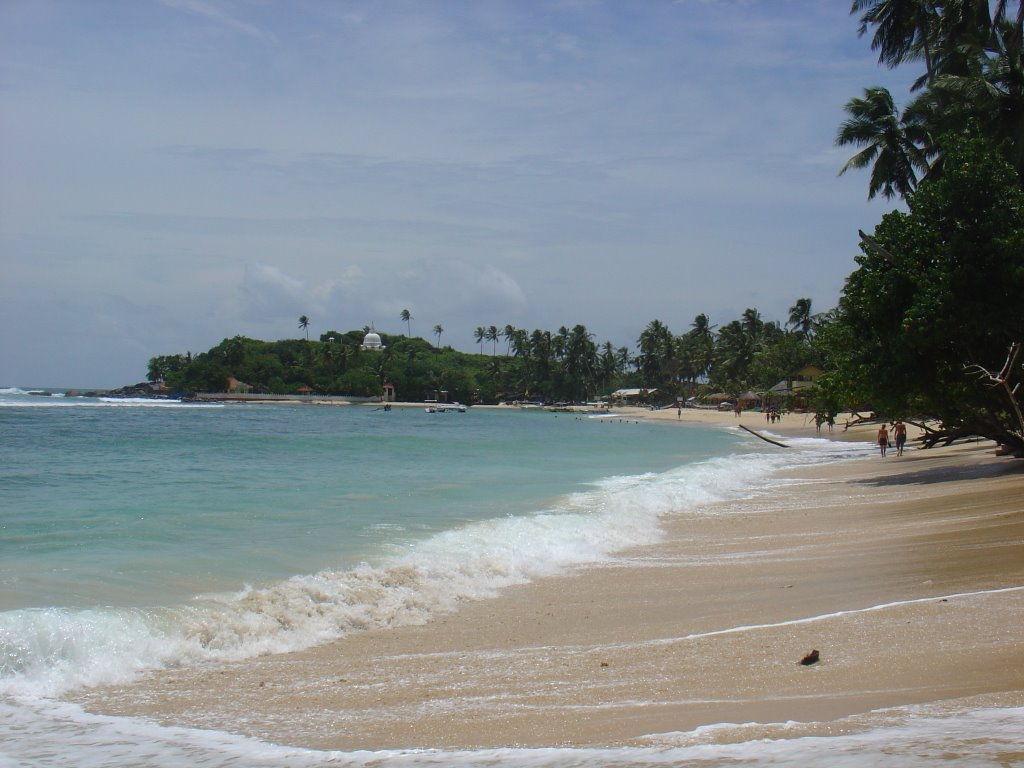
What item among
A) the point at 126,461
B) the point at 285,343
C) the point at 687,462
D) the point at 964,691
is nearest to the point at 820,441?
the point at 687,462

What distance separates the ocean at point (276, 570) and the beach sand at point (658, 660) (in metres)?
0.30

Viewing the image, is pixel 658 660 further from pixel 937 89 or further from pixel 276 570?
pixel 937 89

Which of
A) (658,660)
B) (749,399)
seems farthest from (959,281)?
(749,399)

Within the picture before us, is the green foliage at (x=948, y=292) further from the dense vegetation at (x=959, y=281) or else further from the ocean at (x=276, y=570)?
the ocean at (x=276, y=570)

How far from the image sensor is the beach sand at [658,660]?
17.4ft

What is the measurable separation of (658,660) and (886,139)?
2994 cm

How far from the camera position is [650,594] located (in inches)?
370

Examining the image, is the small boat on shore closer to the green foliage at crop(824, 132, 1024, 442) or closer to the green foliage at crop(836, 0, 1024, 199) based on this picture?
the green foliage at crop(836, 0, 1024, 199)

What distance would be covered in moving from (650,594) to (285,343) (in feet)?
516

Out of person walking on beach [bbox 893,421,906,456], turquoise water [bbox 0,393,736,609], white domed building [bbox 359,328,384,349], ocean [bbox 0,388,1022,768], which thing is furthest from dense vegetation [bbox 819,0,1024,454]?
white domed building [bbox 359,328,384,349]

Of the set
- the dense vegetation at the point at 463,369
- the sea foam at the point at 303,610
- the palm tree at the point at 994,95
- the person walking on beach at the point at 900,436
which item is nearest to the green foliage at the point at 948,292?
the palm tree at the point at 994,95

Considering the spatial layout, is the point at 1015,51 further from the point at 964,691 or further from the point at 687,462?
the point at 964,691

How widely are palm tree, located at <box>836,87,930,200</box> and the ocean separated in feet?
41.7

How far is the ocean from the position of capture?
15.8 ft
